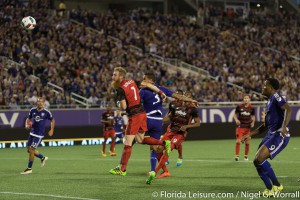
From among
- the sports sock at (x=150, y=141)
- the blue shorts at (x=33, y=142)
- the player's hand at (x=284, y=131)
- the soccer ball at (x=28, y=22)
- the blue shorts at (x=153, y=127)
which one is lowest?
the blue shorts at (x=33, y=142)

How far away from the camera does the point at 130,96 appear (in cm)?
1540

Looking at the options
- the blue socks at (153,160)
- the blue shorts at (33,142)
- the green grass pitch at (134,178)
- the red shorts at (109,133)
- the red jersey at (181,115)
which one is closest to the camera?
the green grass pitch at (134,178)

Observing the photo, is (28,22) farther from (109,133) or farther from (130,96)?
(130,96)

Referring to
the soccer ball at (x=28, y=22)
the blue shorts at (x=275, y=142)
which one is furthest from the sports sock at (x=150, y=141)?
the soccer ball at (x=28, y=22)

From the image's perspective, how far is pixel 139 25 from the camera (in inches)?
1807

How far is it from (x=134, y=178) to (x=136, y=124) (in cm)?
163

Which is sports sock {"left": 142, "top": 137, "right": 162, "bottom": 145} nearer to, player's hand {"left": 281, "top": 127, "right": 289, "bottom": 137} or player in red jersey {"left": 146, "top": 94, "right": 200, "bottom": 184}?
player in red jersey {"left": 146, "top": 94, "right": 200, "bottom": 184}

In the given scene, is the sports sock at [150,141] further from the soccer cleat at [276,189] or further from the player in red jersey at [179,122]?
the soccer cleat at [276,189]

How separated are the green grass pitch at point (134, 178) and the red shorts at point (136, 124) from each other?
1.13 meters

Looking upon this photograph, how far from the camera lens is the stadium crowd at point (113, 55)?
35156 millimetres

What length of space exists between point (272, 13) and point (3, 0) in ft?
77.2

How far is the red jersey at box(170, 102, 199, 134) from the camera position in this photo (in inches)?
773

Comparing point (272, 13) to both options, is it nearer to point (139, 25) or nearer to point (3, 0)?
point (139, 25)

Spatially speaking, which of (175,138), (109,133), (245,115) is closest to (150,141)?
(175,138)
